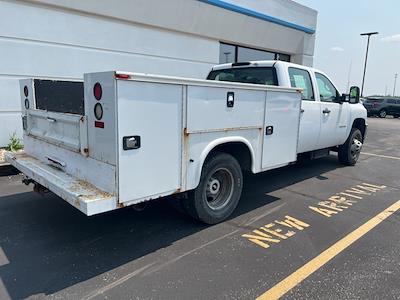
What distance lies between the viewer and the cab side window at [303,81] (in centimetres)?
555

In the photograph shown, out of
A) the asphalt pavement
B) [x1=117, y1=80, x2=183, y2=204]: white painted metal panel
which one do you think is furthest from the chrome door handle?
[x1=117, y1=80, x2=183, y2=204]: white painted metal panel

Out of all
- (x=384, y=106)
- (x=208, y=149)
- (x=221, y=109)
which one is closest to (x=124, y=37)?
(x=221, y=109)

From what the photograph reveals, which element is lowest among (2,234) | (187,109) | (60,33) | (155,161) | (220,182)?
(2,234)

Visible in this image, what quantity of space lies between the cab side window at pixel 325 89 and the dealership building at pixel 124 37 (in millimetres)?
5427

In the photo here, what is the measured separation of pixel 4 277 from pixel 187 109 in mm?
2299

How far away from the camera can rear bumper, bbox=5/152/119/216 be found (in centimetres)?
296

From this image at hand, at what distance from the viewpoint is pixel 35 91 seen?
4410mm

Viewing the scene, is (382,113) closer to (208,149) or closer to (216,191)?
(216,191)

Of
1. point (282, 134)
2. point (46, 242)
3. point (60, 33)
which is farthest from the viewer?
point (60, 33)

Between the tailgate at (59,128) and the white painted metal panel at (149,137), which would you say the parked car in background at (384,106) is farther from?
the tailgate at (59,128)

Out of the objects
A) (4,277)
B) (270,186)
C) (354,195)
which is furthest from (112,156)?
(354,195)

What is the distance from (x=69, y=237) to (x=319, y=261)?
2737mm

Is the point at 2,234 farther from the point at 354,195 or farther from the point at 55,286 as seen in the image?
the point at 354,195

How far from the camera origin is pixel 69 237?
3926 mm
